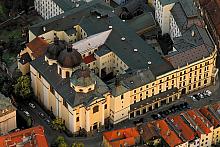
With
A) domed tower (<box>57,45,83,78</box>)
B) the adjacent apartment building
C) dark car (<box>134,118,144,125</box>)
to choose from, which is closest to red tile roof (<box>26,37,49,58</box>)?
domed tower (<box>57,45,83,78</box>)

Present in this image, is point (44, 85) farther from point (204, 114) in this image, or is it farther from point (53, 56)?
point (204, 114)

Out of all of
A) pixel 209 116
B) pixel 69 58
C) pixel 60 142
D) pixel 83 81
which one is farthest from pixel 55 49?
pixel 209 116

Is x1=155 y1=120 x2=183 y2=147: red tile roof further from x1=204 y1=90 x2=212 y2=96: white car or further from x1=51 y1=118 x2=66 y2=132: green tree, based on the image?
x1=51 y1=118 x2=66 y2=132: green tree

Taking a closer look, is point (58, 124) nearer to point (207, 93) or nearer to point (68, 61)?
point (68, 61)

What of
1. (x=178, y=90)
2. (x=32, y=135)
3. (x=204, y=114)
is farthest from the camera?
(x=178, y=90)

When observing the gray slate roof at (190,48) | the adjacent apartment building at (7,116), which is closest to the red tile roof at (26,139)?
the adjacent apartment building at (7,116)

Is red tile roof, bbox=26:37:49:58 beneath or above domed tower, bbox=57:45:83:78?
beneath

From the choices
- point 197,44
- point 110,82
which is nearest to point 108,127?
point 110,82
